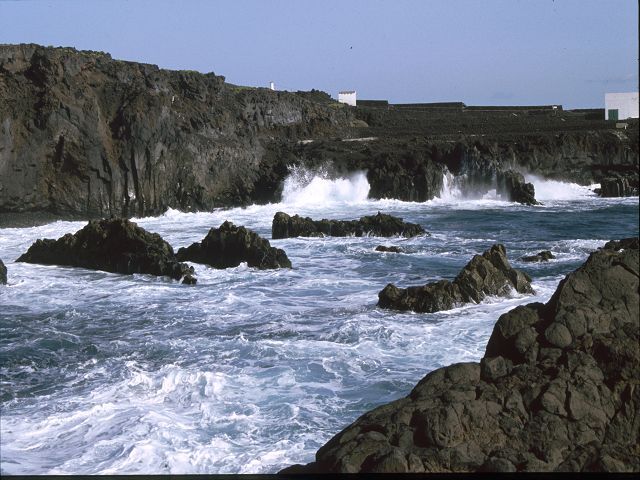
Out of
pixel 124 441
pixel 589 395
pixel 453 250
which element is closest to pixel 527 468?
pixel 589 395

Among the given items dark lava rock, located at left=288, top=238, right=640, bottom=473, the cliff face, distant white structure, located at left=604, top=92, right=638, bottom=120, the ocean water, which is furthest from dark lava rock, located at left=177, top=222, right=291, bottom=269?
distant white structure, located at left=604, top=92, right=638, bottom=120

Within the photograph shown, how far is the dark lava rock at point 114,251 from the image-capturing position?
19734mm

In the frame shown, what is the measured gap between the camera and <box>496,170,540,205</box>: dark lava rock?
39.3 m

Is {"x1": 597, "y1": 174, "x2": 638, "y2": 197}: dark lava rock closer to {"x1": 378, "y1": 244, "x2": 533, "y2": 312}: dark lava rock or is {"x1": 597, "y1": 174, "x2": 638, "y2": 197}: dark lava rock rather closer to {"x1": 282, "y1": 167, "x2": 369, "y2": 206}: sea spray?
{"x1": 282, "y1": 167, "x2": 369, "y2": 206}: sea spray

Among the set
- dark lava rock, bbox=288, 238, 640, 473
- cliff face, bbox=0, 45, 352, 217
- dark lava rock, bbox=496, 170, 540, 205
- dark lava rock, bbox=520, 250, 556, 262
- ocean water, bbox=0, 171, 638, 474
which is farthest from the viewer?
dark lava rock, bbox=496, 170, 540, 205

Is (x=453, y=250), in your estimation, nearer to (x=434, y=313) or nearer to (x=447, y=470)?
(x=434, y=313)

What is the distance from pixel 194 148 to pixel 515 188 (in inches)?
589

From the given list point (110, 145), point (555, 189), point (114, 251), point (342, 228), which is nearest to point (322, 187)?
point (110, 145)

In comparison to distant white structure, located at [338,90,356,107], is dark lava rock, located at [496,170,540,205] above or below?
below

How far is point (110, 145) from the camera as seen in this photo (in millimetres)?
31359

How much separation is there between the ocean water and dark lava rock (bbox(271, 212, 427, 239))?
1.06m

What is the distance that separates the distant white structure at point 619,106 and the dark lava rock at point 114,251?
45.4m

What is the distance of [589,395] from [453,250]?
16.9 meters

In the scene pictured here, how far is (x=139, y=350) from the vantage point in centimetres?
1312
